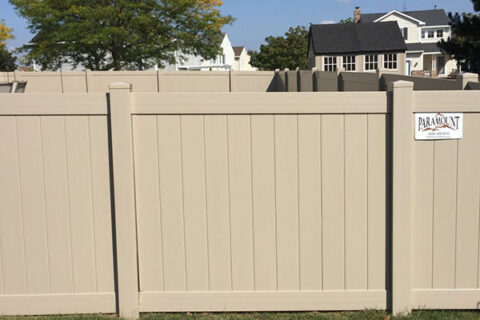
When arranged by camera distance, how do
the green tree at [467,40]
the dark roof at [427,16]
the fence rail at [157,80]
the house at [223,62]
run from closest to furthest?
the fence rail at [157,80] → the green tree at [467,40] → the house at [223,62] → the dark roof at [427,16]

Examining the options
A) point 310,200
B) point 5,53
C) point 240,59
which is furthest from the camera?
point 240,59

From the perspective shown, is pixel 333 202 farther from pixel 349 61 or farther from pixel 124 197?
pixel 349 61

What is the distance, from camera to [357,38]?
139 ft

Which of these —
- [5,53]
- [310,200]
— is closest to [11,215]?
[310,200]

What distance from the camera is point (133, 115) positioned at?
3715 mm

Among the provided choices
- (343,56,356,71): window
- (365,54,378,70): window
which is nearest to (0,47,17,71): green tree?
(343,56,356,71): window

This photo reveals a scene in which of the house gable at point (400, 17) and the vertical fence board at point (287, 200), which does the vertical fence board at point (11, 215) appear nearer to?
the vertical fence board at point (287, 200)

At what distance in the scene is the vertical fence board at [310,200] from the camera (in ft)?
12.2

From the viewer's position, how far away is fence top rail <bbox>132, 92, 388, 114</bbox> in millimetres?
3682

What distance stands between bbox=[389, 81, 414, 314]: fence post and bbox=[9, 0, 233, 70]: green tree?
19.7m

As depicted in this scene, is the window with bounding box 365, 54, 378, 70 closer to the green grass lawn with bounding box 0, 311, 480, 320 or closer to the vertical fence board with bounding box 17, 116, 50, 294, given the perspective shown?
the green grass lawn with bounding box 0, 311, 480, 320

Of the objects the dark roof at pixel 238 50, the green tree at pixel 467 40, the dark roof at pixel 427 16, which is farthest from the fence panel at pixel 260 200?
the dark roof at pixel 238 50

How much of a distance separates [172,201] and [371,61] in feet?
134

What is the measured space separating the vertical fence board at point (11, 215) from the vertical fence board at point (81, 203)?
378mm
